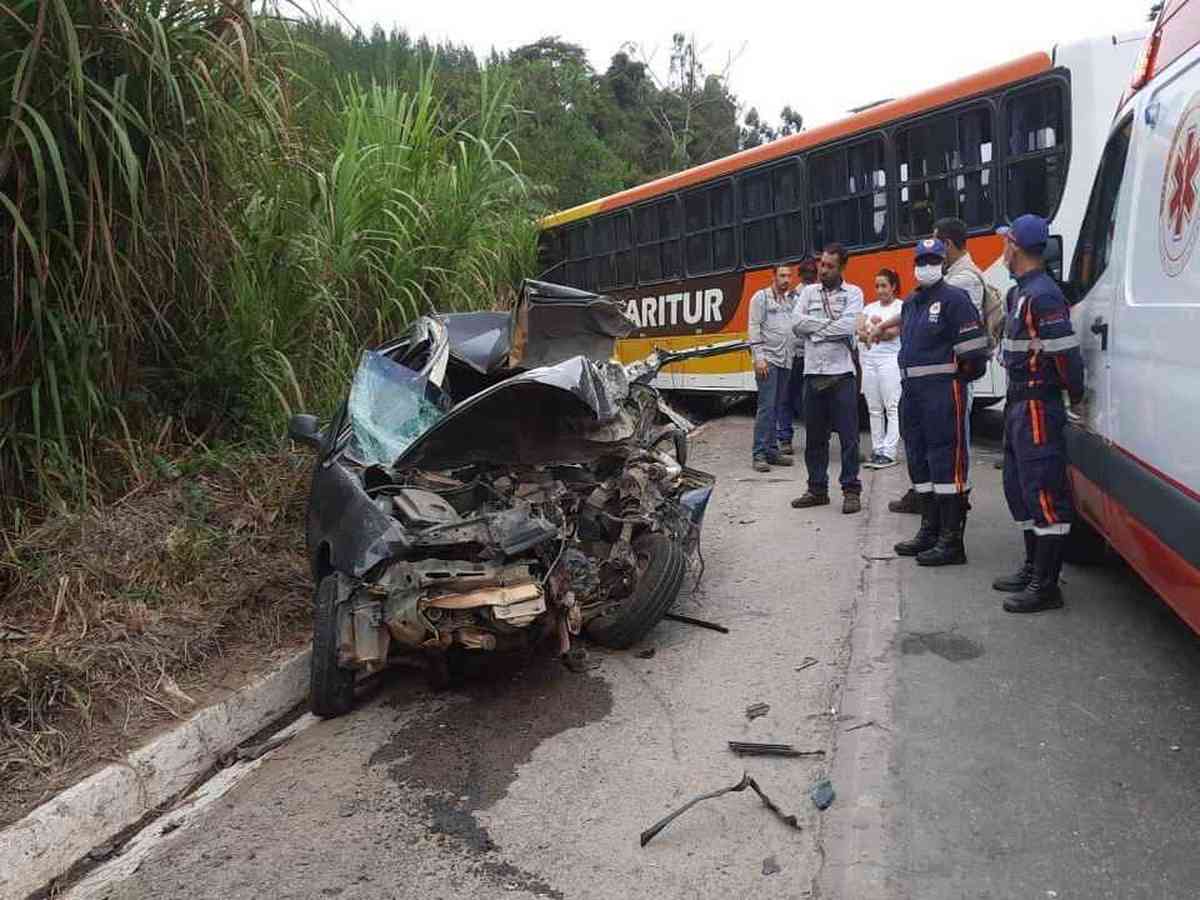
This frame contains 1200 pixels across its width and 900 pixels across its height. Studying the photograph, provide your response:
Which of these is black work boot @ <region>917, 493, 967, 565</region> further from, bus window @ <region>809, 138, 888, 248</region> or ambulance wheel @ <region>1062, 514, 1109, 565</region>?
bus window @ <region>809, 138, 888, 248</region>

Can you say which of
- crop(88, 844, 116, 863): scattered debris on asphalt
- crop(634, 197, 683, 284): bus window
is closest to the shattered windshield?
crop(88, 844, 116, 863): scattered debris on asphalt

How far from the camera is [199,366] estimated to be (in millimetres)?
5672

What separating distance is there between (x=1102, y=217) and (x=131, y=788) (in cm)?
435

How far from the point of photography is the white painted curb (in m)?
2.96

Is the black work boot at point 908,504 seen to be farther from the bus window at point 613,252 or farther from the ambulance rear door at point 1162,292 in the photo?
the bus window at point 613,252

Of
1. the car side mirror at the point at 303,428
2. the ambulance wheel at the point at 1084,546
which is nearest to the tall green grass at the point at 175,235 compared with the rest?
the car side mirror at the point at 303,428

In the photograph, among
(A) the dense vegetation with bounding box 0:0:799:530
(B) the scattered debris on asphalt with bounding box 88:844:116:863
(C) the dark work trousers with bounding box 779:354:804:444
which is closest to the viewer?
(B) the scattered debris on asphalt with bounding box 88:844:116:863

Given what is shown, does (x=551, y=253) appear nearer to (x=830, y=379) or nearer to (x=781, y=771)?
(x=830, y=379)

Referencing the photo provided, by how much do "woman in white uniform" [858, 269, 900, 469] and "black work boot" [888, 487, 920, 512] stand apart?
1.04m

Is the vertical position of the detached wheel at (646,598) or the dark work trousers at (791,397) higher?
the dark work trousers at (791,397)

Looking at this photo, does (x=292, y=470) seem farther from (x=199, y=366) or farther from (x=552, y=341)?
(x=552, y=341)

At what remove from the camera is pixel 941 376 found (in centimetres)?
494

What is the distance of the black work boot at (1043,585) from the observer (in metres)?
4.29

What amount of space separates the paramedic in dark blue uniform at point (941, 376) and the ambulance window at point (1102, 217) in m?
0.55
